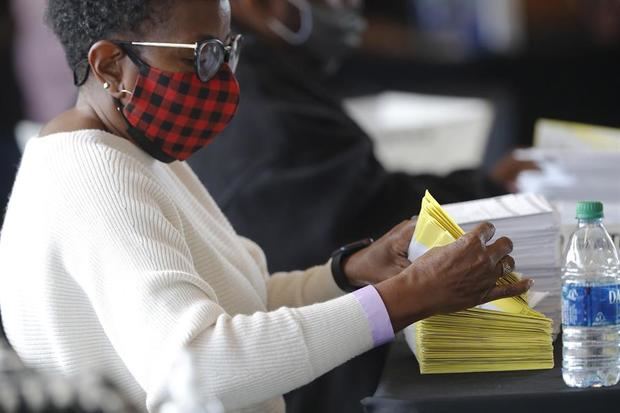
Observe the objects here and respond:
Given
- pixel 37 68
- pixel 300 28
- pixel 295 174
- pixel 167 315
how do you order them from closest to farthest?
1. pixel 167 315
2. pixel 295 174
3. pixel 300 28
4. pixel 37 68

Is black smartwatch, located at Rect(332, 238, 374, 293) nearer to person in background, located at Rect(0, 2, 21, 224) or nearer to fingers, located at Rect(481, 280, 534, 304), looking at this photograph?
fingers, located at Rect(481, 280, 534, 304)

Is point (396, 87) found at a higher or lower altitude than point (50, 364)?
lower

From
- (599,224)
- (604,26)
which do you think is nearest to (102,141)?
(599,224)

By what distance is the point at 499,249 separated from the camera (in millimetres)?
1752

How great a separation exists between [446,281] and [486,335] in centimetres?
16

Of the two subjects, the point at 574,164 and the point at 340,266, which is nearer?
the point at 340,266

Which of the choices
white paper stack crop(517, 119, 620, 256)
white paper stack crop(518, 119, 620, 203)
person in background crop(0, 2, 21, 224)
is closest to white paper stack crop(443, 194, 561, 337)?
white paper stack crop(517, 119, 620, 256)

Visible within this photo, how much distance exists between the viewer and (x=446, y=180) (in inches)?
125

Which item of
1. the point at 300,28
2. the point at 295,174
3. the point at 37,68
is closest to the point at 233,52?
the point at 295,174

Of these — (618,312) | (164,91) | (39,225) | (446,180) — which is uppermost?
(164,91)

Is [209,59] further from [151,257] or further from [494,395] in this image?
[494,395]

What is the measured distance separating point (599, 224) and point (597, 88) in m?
4.35

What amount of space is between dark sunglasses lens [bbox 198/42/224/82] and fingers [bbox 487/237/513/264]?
1.66 ft

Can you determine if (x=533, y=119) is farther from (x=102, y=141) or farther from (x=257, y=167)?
(x=102, y=141)
